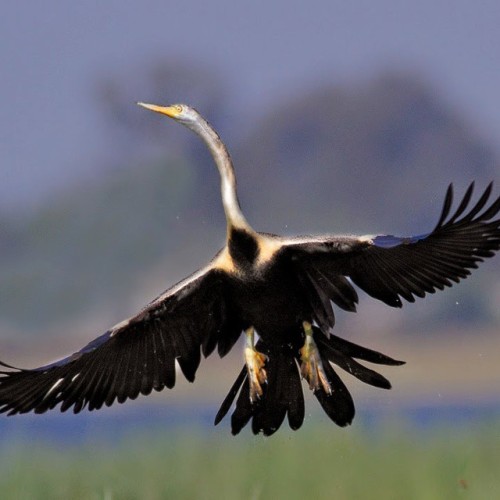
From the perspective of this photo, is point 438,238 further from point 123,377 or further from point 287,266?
point 123,377

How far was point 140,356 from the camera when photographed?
11570mm

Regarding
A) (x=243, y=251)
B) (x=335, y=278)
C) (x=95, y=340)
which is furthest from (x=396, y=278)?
(x=95, y=340)

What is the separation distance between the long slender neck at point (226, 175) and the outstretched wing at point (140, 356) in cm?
48

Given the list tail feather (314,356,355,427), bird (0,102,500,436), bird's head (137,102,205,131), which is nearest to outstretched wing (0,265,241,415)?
bird (0,102,500,436)

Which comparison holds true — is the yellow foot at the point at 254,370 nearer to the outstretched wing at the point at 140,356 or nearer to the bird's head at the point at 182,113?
the outstretched wing at the point at 140,356

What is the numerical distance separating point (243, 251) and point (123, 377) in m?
1.58

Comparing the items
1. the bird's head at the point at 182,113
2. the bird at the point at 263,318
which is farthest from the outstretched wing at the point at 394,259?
the bird's head at the point at 182,113

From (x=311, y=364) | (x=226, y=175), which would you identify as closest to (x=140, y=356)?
(x=311, y=364)

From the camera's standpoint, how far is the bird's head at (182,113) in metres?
11.3

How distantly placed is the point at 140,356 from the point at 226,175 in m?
1.62

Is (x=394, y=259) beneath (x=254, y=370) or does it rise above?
above

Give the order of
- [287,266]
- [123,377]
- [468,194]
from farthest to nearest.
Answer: [123,377] → [287,266] → [468,194]

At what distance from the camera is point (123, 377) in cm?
1157

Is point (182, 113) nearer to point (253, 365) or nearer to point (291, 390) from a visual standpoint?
point (253, 365)
